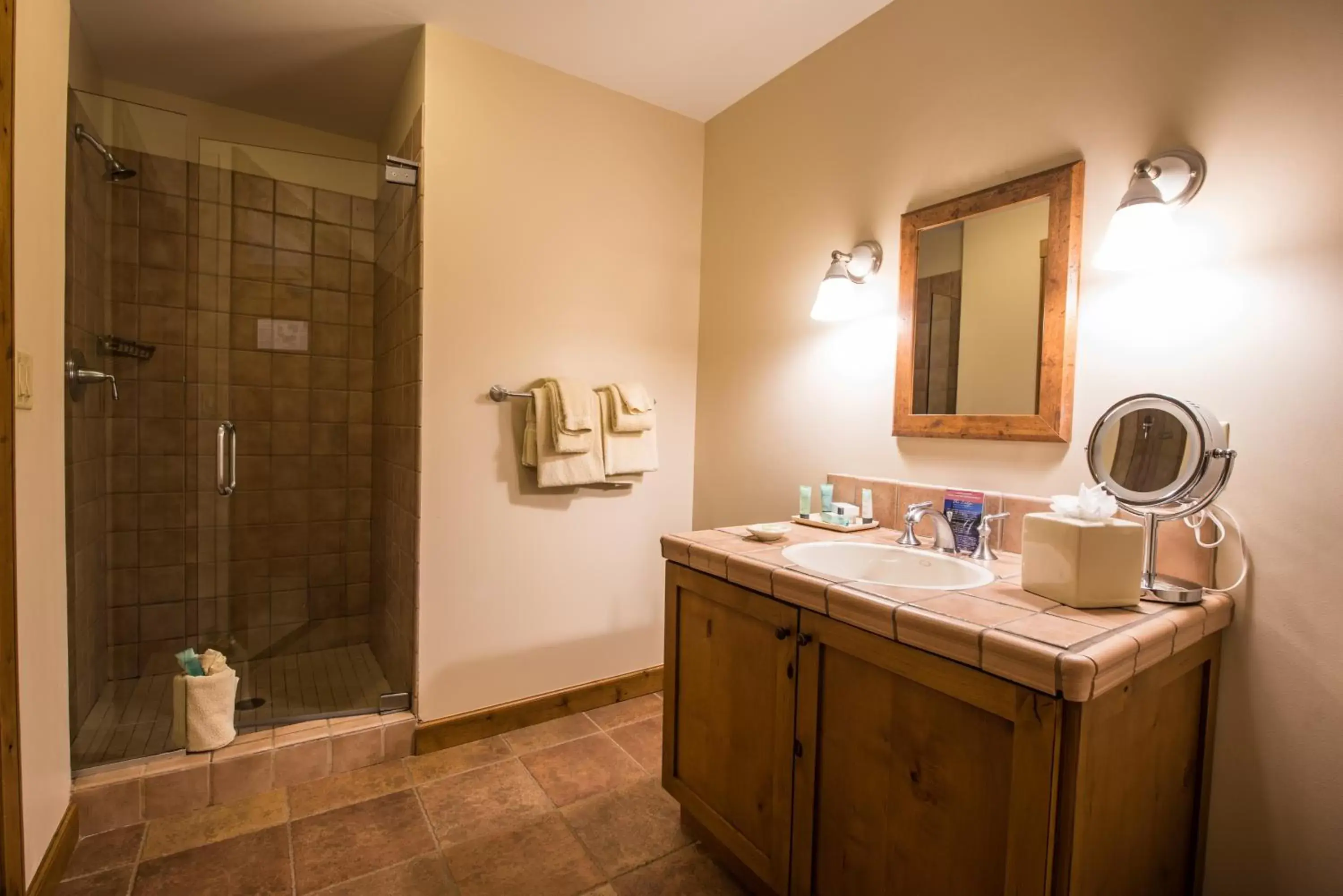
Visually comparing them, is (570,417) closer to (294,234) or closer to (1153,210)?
(294,234)

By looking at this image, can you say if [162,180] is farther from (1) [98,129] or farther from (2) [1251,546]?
(2) [1251,546]

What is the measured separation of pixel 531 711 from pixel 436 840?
24.6 inches

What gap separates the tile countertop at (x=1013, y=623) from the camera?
0.83 meters

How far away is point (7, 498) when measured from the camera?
1174mm

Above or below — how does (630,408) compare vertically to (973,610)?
above

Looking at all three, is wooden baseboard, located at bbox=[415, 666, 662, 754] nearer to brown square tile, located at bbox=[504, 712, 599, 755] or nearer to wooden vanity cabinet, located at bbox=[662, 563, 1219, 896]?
brown square tile, located at bbox=[504, 712, 599, 755]

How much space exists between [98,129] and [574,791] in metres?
2.52

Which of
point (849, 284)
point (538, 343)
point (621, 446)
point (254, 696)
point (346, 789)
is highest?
point (849, 284)

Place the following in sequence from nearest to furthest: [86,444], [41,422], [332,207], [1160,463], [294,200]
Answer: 1. [1160,463]
2. [41,422]
3. [86,444]
4. [294,200]
5. [332,207]

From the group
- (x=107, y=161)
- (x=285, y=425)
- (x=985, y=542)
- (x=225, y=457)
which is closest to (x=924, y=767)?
(x=985, y=542)

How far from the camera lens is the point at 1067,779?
32.8 inches

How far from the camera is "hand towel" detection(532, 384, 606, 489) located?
210 centimetres

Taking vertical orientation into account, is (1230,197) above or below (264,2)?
below

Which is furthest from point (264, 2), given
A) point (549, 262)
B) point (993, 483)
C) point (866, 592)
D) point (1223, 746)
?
point (1223, 746)
